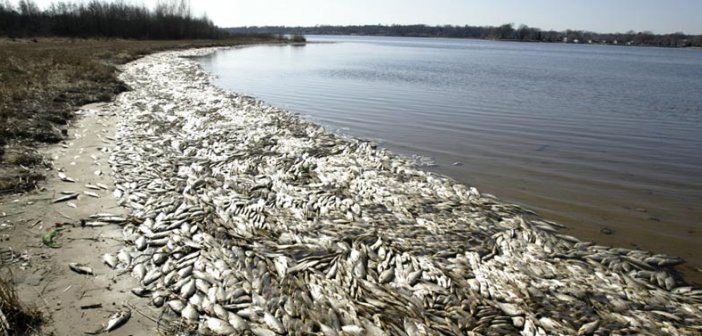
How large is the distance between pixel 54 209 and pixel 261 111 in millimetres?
11132

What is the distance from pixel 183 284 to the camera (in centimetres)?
522

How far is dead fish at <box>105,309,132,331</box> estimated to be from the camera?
4.46 m

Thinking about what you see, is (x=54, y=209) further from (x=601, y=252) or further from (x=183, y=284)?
(x=601, y=252)

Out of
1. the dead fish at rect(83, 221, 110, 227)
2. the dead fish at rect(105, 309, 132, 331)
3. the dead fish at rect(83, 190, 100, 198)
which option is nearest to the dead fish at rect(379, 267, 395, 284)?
the dead fish at rect(105, 309, 132, 331)

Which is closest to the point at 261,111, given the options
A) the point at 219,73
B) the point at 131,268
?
the point at 131,268

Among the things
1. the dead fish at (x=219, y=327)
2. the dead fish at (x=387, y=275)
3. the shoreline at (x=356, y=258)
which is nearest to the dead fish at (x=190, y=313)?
the shoreline at (x=356, y=258)

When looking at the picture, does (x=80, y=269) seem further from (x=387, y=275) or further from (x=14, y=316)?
(x=387, y=275)

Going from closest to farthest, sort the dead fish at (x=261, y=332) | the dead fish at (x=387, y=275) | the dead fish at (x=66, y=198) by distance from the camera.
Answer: the dead fish at (x=261, y=332) < the dead fish at (x=387, y=275) < the dead fish at (x=66, y=198)

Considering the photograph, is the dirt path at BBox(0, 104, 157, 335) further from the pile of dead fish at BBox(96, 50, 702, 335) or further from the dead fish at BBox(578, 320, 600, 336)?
the dead fish at BBox(578, 320, 600, 336)

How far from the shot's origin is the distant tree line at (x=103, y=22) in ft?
238

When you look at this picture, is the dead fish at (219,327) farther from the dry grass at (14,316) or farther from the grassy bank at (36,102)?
the grassy bank at (36,102)

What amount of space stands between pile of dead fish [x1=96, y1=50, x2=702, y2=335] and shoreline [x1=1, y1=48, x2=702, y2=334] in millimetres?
24

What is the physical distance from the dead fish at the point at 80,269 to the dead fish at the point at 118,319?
1127mm

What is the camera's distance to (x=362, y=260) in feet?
19.2
